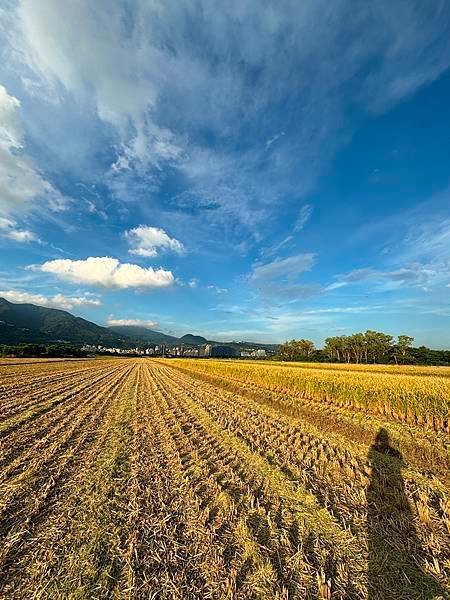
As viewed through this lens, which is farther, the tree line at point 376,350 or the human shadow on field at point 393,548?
the tree line at point 376,350

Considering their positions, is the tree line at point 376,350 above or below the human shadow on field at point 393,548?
above

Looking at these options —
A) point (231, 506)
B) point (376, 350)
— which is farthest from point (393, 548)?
point (376, 350)

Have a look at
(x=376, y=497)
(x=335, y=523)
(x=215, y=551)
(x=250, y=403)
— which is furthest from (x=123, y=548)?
(x=250, y=403)

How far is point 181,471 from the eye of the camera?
6.82 meters

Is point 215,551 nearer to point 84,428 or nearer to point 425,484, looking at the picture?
point 425,484

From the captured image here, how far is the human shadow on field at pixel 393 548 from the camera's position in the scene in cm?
348

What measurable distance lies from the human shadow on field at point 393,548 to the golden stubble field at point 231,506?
2 cm

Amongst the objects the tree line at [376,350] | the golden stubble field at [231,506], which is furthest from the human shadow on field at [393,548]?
the tree line at [376,350]

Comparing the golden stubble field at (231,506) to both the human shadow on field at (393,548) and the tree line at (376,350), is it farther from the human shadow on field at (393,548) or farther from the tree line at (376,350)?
the tree line at (376,350)

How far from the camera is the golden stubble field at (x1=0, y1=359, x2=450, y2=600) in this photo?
11.7 ft

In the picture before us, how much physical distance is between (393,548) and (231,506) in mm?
2484

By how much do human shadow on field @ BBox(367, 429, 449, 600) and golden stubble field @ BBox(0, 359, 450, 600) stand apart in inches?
0.8

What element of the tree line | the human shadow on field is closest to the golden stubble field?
the human shadow on field

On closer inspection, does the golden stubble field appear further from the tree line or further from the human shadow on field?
the tree line
